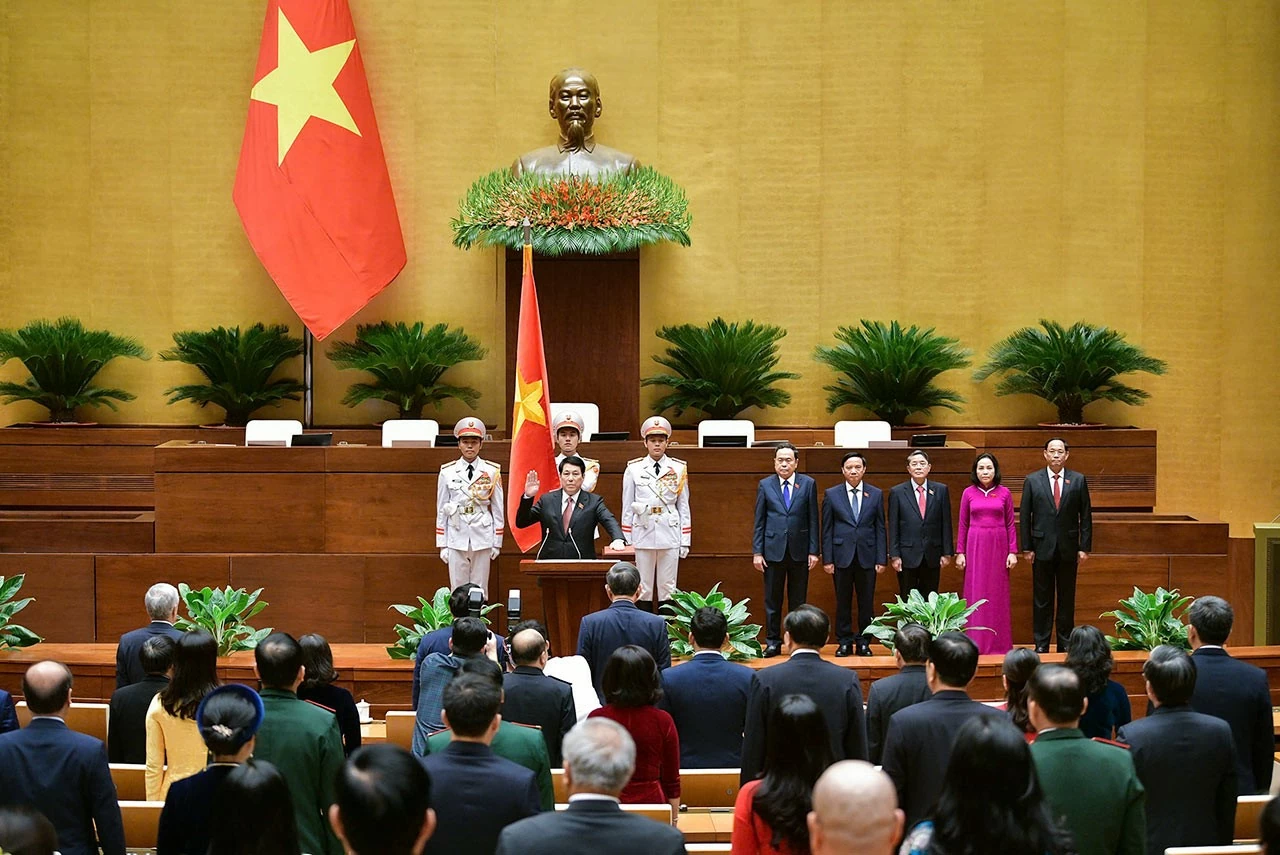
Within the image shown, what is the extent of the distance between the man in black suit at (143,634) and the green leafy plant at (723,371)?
5850 millimetres

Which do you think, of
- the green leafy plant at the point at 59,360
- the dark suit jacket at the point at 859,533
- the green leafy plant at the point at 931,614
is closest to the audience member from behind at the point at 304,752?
the green leafy plant at the point at 931,614

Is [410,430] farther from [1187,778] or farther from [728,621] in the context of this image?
[1187,778]

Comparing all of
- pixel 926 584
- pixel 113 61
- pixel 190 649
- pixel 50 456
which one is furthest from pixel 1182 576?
pixel 113 61

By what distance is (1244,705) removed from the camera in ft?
16.1

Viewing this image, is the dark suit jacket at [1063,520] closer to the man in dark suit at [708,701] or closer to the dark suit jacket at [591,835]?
the man in dark suit at [708,701]

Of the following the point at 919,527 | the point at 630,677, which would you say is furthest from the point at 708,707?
the point at 919,527

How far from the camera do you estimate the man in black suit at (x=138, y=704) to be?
492cm

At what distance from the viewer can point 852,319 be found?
38.8 feet

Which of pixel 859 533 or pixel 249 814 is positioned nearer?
pixel 249 814

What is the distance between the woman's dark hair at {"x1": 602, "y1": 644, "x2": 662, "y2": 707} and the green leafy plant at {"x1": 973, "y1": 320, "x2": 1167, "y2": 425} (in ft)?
23.9

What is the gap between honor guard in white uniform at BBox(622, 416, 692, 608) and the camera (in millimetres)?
8906

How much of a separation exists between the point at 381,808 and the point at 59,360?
365 inches

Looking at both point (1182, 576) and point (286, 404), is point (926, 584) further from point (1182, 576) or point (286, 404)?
point (286, 404)

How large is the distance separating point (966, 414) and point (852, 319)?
1202mm
